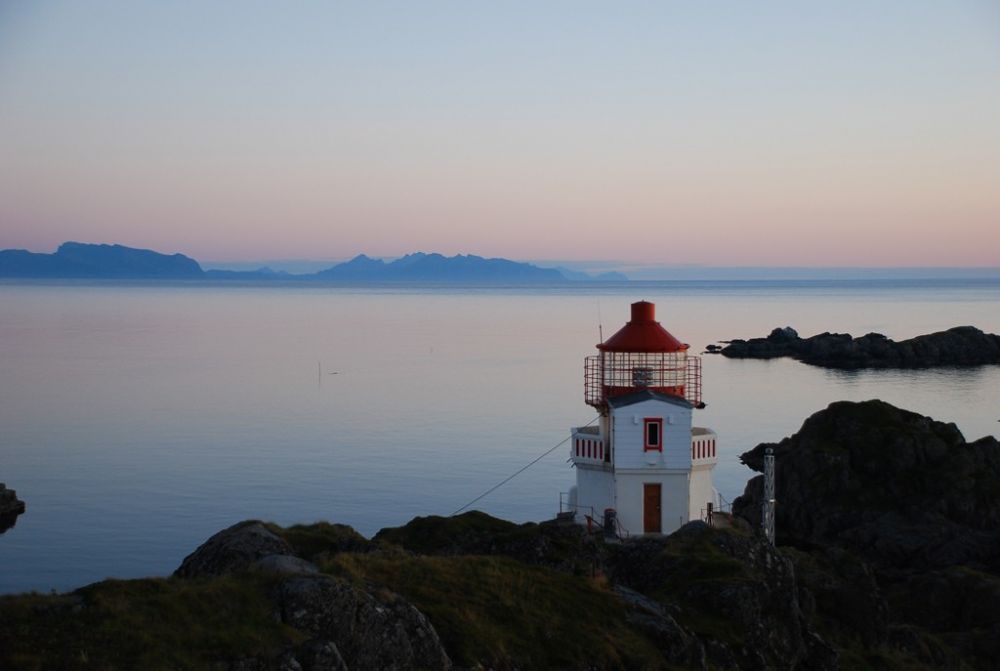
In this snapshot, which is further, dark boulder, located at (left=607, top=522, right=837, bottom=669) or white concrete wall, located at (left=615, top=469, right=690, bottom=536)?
white concrete wall, located at (left=615, top=469, right=690, bottom=536)

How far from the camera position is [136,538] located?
144ft

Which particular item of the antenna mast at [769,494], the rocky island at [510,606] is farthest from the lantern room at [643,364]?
the rocky island at [510,606]

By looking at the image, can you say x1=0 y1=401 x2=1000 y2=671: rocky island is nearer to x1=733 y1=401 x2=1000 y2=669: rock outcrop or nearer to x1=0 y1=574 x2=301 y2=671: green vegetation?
x1=0 y1=574 x2=301 y2=671: green vegetation

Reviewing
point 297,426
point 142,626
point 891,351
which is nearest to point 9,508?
point 297,426

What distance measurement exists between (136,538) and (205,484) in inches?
379

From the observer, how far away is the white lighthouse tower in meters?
29.1

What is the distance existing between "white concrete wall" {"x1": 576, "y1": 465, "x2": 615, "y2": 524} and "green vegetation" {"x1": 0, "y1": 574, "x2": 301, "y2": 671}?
1313 centimetres

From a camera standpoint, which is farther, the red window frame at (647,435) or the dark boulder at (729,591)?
the red window frame at (647,435)

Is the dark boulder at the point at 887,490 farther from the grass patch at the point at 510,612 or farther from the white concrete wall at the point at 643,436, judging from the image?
the grass patch at the point at 510,612

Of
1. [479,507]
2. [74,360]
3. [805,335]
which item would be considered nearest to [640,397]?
[479,507]

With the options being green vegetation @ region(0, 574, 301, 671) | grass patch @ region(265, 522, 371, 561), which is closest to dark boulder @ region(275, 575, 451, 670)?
green vegetation @ region(0, 574, 301, 671)

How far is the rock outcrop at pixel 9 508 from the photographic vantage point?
47344mm

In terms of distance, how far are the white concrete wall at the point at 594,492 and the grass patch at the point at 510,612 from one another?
6935 mm

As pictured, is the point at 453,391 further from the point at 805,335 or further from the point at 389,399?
the point at 805,335
